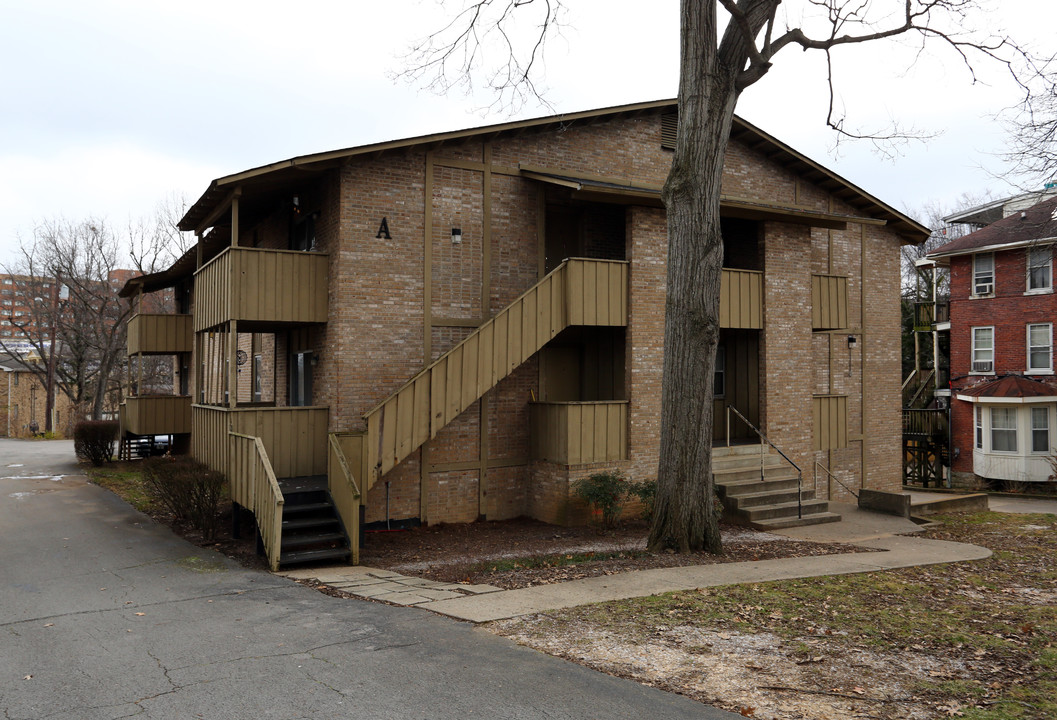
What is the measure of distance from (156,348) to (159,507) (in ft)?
27.3

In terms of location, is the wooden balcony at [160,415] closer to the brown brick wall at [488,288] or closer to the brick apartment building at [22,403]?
the brown brick wall at [488,288]

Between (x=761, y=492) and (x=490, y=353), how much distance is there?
6.48m

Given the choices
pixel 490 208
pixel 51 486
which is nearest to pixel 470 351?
pixel 490 208

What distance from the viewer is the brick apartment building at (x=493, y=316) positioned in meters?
14.2

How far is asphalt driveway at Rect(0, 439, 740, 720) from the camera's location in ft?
18.5

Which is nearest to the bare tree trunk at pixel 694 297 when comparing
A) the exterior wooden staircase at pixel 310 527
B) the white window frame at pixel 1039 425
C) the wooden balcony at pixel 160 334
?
the exterior wooden staircase at pixel 310 527

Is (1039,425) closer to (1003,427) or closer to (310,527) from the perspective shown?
(1003,427)

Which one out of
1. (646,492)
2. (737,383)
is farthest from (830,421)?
(646,492)

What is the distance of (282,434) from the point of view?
46.2 feet

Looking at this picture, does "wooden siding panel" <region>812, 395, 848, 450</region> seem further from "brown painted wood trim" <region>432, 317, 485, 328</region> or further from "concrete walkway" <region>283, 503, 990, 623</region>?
"brown painted wood trim" <region>432, 317, 485, 328</region>

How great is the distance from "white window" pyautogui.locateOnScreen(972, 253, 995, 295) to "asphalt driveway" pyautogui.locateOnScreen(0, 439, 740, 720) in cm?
3177

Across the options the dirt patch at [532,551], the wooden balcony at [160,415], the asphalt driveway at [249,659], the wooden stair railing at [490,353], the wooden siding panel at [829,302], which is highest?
the wooden siding panel at [829,302]

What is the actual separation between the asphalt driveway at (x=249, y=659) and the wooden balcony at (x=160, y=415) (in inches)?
453

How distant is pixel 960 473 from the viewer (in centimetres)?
3356
